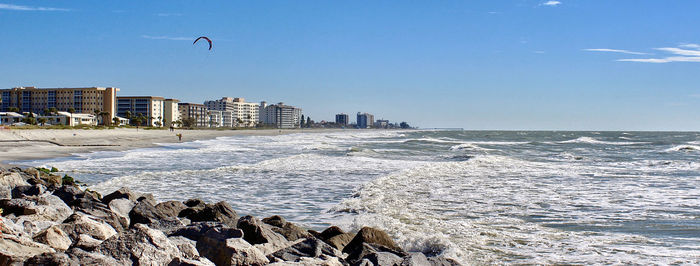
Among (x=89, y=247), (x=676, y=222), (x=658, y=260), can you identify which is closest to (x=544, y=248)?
(x=658, y=260)

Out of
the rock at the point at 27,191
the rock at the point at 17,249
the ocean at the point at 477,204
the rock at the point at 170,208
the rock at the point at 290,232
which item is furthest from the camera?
the rock at the point at 27,191

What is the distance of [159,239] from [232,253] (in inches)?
23.8

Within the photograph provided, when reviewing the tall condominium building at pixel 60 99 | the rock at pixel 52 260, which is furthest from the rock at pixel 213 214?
the tall condominium building at pixel 60 99

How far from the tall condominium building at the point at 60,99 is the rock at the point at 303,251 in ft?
420

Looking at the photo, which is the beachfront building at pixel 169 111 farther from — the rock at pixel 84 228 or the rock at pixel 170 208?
the rock at pixel 84 228

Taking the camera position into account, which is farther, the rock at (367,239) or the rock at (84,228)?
the rock at (367,239)

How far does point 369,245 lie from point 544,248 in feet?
8.94

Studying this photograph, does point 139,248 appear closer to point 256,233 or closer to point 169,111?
point 256,233

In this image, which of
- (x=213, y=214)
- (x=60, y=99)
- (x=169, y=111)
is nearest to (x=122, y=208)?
(x=213, y=214)

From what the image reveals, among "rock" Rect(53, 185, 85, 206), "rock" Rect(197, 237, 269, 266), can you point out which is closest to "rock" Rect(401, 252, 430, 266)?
"rock" Rect(197, 237, 269, 266)

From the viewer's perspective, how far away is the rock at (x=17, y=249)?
400cm

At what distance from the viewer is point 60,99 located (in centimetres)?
12606

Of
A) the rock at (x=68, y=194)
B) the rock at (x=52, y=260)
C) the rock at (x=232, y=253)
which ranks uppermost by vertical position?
the rock at (x=52, y=260)

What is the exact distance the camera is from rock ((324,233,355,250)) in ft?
21.4
